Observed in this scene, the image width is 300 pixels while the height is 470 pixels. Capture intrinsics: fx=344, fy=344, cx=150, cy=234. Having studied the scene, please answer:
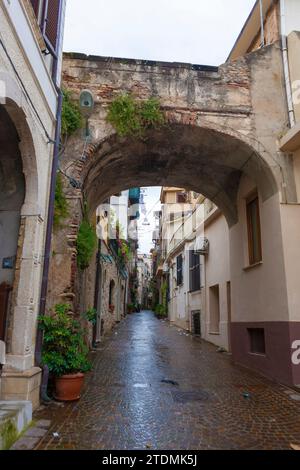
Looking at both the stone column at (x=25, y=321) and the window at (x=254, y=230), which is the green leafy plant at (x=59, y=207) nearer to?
the stone column at (x=25, y=321)

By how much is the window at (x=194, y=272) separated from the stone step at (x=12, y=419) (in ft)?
36.2

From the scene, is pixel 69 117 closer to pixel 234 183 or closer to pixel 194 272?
pixel 234 183

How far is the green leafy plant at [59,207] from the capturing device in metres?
5.91

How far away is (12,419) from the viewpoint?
354 centimetres

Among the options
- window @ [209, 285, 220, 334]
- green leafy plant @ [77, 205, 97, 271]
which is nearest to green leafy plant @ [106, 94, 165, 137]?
green leafy plant @ [77, 205, 97, 271]

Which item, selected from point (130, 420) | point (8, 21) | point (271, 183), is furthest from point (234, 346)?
point (8, 21)

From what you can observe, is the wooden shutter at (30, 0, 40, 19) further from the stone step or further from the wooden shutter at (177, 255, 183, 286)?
the wooden shutter at (177, 255, 183, 286)

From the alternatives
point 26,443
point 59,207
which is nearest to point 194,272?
point 59,207

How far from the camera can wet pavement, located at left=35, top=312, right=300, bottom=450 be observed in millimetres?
3658

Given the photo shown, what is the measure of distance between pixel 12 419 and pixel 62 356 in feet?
4.82

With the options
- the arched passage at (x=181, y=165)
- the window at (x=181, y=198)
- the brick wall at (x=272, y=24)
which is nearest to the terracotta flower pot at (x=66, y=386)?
the arched passage at (x=181, y=165)

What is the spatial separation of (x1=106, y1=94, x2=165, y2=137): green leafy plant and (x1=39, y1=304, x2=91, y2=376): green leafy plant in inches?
144

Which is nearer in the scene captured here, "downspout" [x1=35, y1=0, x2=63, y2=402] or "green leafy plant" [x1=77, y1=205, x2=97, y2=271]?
"downspout" [x1=35, y1=0, x2=63, y2=402]
